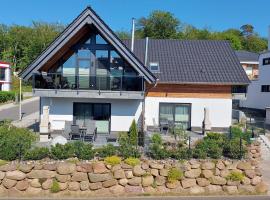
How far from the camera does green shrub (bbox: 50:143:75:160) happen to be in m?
13.3

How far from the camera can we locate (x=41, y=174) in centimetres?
1275

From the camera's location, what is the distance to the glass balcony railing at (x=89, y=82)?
72.2 ft

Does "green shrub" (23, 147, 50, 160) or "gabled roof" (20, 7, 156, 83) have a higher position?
"gabled roof" (20, 7, 156, 83)

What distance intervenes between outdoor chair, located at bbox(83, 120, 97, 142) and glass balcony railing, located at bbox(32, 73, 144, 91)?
217 cm

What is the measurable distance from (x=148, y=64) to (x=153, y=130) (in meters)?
5.14

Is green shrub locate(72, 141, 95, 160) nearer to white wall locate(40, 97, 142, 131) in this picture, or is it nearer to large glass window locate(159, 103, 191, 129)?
white wall locate(40, 97, 142, 131)

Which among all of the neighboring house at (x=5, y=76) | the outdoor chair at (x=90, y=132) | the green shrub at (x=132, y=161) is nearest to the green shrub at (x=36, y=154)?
the green shrub at (x=132, y=161)

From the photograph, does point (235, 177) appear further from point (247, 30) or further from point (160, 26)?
point (247, 30)

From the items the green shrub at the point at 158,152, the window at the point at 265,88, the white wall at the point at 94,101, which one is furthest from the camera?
the window at the point at 265,88

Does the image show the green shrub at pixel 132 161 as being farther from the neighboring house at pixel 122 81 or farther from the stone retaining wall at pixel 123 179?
the neighboring house at pixel 122 81

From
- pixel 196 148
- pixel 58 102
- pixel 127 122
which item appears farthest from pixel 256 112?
pixel 196 148

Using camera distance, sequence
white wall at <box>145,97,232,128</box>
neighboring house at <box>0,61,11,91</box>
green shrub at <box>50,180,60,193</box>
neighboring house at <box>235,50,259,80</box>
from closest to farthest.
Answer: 1. green shrub at <box>50,180,60,193</box>
2. white wall at <box>145,97,232,128</box>
3. neighboring house at <box>0,61,11,91</box>
4. neighboring house at <box>235,50,259,80</box>

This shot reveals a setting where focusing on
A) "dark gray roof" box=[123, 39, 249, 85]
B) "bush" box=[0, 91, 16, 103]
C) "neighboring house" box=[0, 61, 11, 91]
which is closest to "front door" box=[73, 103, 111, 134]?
"dark gray roof" box=[123, 39, 249, 85]

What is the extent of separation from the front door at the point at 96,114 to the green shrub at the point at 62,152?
30.2 feet
